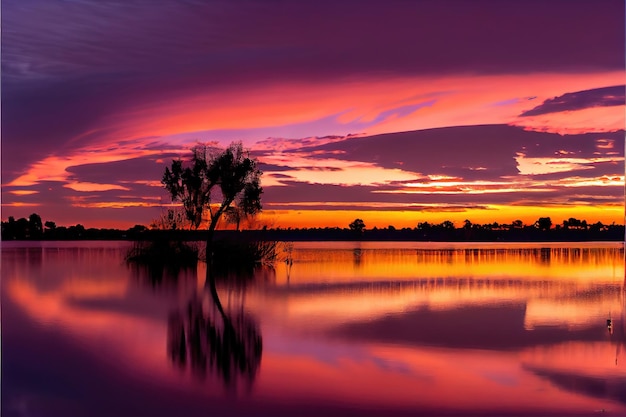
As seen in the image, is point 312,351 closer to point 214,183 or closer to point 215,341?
point 215,341

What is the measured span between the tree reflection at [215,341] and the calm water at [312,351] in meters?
0.04

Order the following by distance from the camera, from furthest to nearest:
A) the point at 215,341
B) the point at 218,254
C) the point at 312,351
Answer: the point at 218,254, the point at 215,341, the point at 312,351

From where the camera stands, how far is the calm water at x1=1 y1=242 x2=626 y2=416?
8922mm

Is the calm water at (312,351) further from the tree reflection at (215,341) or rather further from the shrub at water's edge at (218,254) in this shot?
the shrub at water's edge at (218,254)

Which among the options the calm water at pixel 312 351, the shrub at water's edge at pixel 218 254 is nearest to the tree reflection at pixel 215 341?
the calm water at pixel 312 351

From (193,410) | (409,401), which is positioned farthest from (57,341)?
(409,401)

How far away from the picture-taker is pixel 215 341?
12.8m

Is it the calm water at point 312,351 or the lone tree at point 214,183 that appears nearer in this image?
the calm water at point 312,351

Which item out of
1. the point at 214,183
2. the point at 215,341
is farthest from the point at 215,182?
the point at 215,341

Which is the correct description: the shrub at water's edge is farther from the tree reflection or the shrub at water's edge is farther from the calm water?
the tree reflection

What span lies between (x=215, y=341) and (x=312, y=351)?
1.79 meters

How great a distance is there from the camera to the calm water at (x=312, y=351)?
29.3 ft

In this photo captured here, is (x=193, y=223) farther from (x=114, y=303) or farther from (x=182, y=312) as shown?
(x=182, y=312)

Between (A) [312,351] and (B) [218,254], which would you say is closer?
(A) [312,351]
